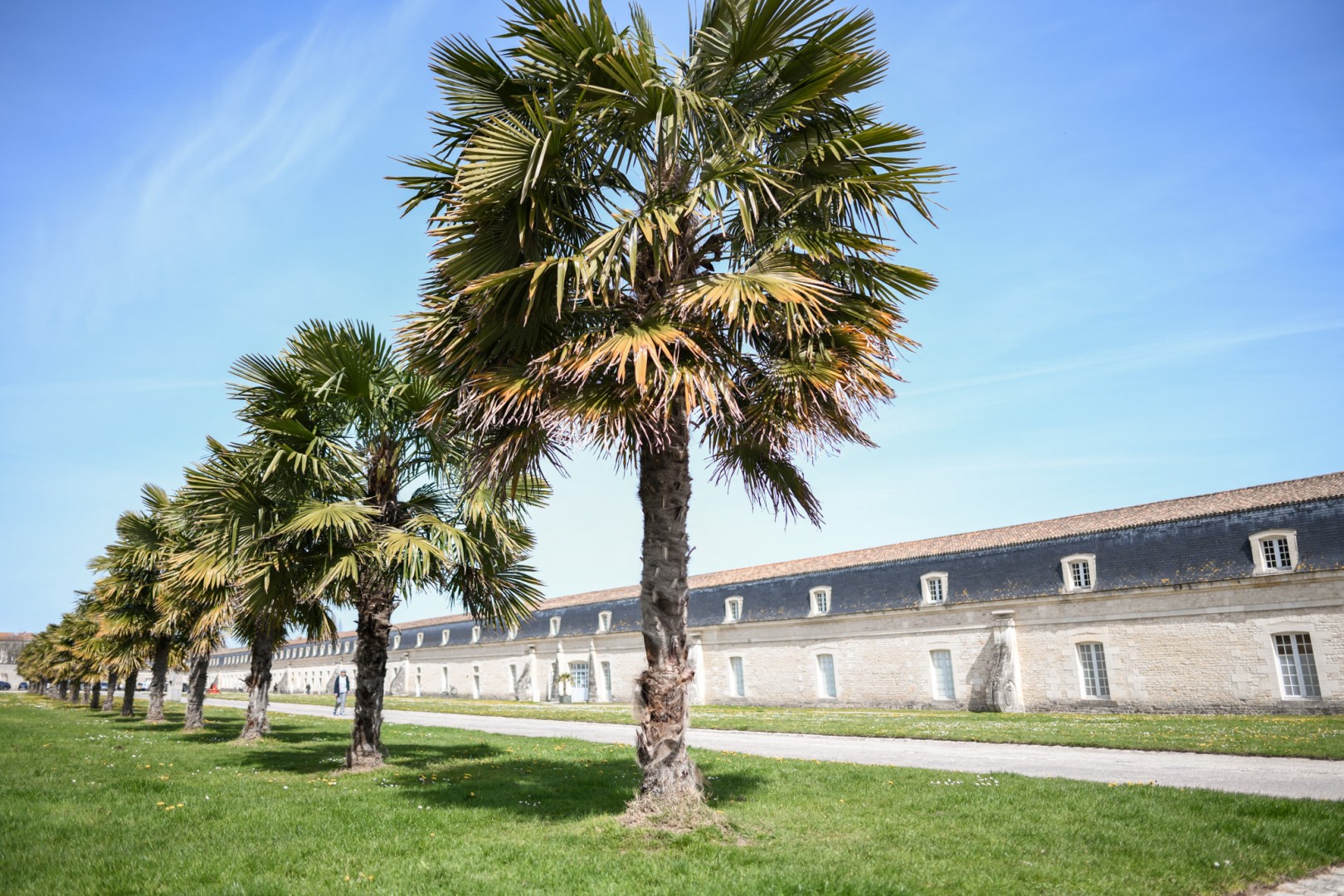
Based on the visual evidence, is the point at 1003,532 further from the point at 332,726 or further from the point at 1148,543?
the point at 332,726

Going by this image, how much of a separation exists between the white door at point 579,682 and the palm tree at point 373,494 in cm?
3234

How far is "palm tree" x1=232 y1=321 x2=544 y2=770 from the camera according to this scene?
11430mm

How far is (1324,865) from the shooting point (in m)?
6.01

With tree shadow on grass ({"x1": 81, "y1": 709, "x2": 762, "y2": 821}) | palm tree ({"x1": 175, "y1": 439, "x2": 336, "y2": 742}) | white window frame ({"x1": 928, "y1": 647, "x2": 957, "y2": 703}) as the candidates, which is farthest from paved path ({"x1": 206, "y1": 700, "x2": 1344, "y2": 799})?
white window frame ({"x1": 928, "y1": 647, "x2": 957, "y2": 703})

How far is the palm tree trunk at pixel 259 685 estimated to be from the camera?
1802cm

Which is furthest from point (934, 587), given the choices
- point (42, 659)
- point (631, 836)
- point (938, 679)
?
point (42, 659)

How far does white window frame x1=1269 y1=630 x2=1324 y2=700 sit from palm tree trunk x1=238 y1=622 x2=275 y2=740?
81.1ft

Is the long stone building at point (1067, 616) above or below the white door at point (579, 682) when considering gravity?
above

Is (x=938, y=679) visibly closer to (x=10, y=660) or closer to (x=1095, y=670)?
(x=1095, y=670)

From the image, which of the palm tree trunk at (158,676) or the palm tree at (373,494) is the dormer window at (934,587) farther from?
the palm tree trunk at (158,676)

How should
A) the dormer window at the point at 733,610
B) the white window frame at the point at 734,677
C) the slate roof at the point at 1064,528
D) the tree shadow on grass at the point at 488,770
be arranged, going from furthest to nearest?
the dormer window at the point at 733,610, the white window frame at the point at 734,677, the slate roof at the point at 1064,528, the tree shadow on grass at the point at 488,770

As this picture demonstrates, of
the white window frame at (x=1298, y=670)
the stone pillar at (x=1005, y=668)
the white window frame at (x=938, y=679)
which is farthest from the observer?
the white window frame at (x=938, y=679)

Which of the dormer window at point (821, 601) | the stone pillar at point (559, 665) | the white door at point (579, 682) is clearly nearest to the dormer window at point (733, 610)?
the dormer window at point (821, 601)

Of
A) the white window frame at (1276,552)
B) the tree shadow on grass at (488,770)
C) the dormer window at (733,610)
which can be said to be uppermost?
the white window frame at (1276,552)
